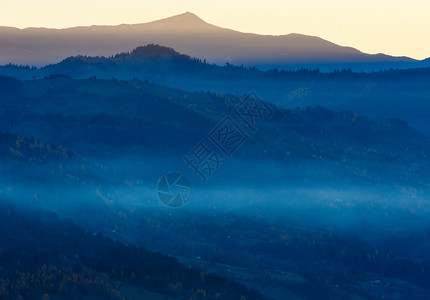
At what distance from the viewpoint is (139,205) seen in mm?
192250

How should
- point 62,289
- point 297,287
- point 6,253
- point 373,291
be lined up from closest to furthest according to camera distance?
point 62,289
point 6,253
point 297,287
point 373,291

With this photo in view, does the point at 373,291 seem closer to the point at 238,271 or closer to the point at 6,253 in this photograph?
the point at 238,271

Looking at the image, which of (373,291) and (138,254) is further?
(373,291)

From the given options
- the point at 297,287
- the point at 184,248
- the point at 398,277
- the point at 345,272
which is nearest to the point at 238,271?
the point at 297,287

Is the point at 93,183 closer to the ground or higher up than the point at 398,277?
higher up

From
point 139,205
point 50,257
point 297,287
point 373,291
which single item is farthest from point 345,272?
point 50,257

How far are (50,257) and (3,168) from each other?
2342 inches

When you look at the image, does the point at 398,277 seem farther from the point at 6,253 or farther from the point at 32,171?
the point at 6,253

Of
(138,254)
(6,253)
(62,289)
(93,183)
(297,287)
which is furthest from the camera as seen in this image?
(93,183)

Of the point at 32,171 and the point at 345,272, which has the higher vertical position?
the point at 32,171

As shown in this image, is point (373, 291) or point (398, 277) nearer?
point (373, 291)

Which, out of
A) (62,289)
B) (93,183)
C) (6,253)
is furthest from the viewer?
(93,183)

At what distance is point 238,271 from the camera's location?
146 m

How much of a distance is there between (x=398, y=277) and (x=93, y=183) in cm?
6471
